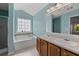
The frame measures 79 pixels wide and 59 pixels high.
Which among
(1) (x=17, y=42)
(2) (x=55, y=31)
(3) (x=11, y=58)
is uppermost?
(2) (x=55, y=31)

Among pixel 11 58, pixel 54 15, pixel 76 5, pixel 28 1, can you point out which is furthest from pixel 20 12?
pixel 76 5

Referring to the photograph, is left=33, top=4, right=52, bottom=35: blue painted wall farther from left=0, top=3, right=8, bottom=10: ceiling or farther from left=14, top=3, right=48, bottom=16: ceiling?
left=0, top=3, right=8, bottom=10: ceiling

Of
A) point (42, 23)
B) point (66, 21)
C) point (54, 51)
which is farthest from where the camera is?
point (42, 23)

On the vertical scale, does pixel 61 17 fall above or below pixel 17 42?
above

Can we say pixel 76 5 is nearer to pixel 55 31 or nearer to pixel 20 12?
pixel 55 31

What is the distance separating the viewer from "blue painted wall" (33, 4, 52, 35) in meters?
1.95

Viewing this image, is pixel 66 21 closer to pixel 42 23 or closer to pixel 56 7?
pixel 56 7

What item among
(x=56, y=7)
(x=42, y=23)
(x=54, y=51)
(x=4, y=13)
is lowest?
(x=54, y=51)

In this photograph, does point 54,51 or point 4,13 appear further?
point 4,13

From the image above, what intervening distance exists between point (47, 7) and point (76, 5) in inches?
20.4

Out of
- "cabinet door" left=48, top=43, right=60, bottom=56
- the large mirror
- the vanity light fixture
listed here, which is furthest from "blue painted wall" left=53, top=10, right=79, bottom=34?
"cabinet door" left=48, top=43, right=60, bottom=56

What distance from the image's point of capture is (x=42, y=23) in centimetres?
201

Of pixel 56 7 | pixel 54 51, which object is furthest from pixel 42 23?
pixel 54 51

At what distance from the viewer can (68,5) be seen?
1807mm
